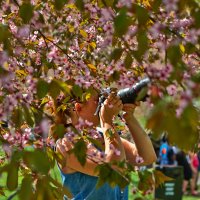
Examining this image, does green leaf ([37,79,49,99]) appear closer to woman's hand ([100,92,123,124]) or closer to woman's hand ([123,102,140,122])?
woman's hand ([100,92,123,124])

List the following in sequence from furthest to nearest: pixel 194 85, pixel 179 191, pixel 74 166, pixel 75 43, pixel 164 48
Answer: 1. pixel 179 191
2. pixel 75 43
3. pixel 74 166
4. pixel 164 48
5. pixel 194 85

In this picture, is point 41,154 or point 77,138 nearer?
point 41,154

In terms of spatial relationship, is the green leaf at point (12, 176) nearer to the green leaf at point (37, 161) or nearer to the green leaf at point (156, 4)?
the green leaf at point (37, 161)

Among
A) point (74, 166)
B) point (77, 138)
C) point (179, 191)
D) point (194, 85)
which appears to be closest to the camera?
point (194, 85)

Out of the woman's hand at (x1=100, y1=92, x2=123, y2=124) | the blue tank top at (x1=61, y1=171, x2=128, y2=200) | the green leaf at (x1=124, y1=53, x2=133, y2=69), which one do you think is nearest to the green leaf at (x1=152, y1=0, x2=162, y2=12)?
the green leaf at (x1=124, y1=53, x2=133, y2=69)

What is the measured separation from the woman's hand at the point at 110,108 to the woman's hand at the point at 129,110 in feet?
0.23

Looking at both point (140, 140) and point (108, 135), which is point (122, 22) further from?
point (140, 140)

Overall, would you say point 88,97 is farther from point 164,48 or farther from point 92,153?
point 164,48

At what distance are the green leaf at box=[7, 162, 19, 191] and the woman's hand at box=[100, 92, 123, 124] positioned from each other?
967 millimetres

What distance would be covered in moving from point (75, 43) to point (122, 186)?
1.59 metres

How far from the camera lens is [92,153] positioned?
2254 mm

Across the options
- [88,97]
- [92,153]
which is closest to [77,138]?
[92,153]

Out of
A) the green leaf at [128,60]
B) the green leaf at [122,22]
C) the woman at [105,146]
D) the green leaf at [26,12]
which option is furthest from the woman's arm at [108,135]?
the green leaf at [122,22]

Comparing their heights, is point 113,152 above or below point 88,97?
below
